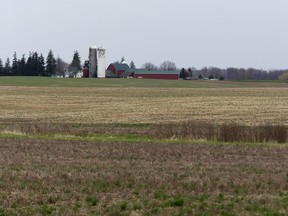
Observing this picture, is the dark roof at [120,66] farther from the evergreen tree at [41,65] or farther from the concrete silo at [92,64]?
the evergreen tree at [41,65]

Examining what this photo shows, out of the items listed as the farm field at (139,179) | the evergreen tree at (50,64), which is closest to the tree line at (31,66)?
the evergreen tree at (50,64)

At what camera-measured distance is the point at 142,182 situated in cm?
1054

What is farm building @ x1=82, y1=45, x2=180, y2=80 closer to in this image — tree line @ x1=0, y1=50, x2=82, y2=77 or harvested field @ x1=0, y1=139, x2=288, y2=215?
tree line @ x1=0, y1=50, x2=82, y2=77

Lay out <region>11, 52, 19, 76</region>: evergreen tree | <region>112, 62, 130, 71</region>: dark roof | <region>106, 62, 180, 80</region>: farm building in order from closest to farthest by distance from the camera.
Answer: <region>11, 52, 19, 76</region>: evergreen tree
<region>106, 62, 180, 80</region>: farm building
<region>112, 62, 130, 71</region>: dark roof

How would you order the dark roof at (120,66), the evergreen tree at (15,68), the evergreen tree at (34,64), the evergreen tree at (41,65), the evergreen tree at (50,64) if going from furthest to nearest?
the dark roof at (120,66) → the evergreen tree at (50,64) → the evergreen tree at (15,68) → the evergreen tree at (41,65) → the evergreen tree at (34,64)

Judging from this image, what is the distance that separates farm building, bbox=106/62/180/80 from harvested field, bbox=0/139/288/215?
126905 millimetres

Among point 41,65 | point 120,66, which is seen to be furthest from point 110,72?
point 41,65

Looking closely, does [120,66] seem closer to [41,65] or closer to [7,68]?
[41,65]

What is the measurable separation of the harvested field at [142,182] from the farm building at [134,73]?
4996 inches

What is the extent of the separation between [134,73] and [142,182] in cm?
13387

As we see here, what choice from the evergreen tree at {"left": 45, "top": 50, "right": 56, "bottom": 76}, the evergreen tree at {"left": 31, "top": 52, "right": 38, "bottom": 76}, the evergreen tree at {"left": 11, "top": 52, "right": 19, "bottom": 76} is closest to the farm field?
the evergreen tree at {"left": 31, "top": 52, "right": 38, "bottom": 76}

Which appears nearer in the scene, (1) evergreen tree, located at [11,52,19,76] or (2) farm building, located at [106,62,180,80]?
(1) evergreen tree, located at [11,52,19,76]

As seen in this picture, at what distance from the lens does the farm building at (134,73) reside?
5650 inches

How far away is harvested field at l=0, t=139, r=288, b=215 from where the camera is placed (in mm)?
8375
